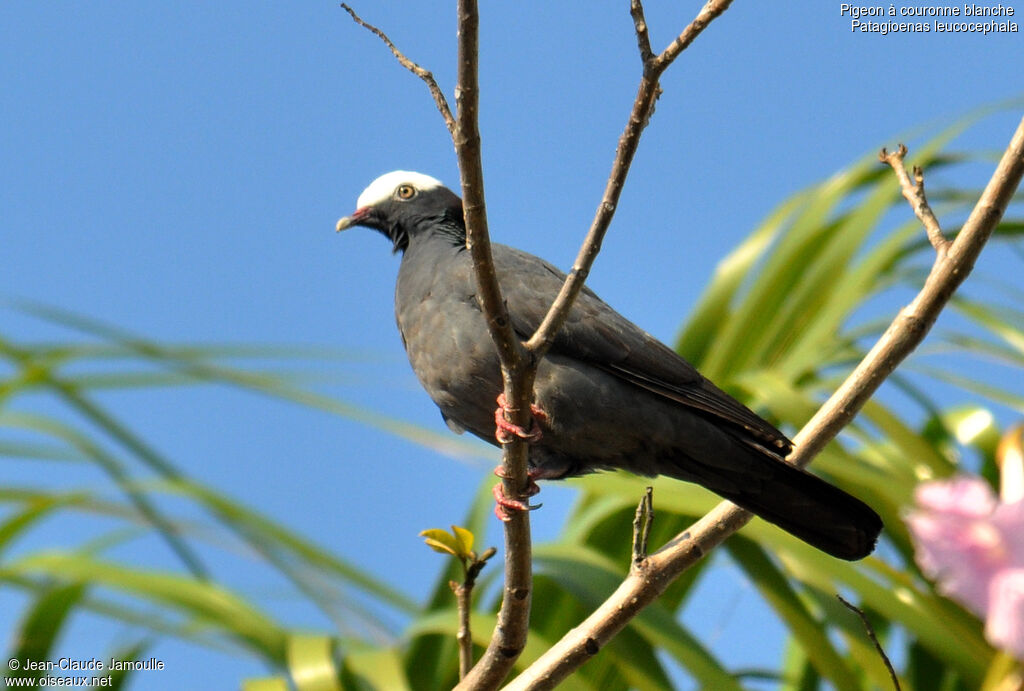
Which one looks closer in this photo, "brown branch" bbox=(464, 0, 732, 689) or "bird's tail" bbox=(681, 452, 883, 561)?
"brown branch" bbox=(464, 0, 732, 689)

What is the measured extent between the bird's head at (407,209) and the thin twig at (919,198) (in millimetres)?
1319

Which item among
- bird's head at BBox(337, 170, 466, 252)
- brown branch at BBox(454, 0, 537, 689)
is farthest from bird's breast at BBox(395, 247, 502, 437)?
brown branch at BBox(454, 0, 537, 689)

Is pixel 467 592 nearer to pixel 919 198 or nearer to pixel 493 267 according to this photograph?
pixel 493 267

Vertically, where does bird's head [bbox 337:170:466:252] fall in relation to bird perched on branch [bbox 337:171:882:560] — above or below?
above

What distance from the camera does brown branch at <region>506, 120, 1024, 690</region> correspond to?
2.25 m

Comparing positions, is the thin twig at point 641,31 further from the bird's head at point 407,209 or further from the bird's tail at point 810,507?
the bird's head at point 407,209

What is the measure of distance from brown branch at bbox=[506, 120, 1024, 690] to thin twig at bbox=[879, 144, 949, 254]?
0.07 meters

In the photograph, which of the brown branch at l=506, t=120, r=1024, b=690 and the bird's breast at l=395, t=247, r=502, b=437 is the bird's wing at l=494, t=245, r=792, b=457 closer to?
the bird's breast at l=395, t=247, r=502, b=437

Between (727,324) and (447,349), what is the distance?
5.95 feet

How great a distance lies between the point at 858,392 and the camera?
2.35 meters

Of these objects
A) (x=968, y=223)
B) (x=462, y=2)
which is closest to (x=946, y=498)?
(x=462, y=2)

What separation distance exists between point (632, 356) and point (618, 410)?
163mm

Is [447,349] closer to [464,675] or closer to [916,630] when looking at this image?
[464,675]

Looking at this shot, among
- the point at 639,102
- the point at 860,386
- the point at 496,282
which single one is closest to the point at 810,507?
the point at 860,386
